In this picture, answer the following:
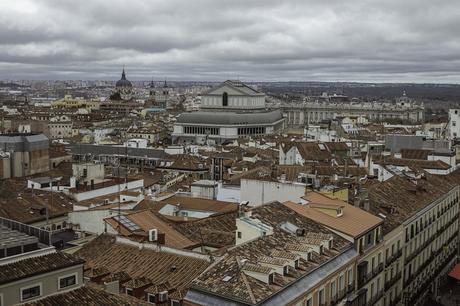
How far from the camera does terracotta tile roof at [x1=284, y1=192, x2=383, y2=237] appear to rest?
118 feet

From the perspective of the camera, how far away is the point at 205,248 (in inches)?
1462

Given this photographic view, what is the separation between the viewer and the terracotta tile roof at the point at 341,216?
118ft

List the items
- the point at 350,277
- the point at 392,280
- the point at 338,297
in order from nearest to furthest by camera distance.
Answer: the point at 338,297
the point at 350,277
the point at 392,280

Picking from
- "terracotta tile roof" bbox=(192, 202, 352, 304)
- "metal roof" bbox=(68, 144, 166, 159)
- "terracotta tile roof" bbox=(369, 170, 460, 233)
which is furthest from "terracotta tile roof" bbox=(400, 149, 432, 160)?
"terracotta tile roof" bbox=(192, 202, 352, 304)

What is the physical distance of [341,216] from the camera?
3784 centimetres

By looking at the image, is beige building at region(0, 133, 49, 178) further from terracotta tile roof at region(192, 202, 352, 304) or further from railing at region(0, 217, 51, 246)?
railing at region(0, 217, 51, 246)

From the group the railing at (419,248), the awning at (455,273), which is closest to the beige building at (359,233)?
the railing at (419,248)

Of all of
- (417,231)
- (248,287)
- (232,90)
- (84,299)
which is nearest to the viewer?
(84,299)

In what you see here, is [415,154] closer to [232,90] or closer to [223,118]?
[223,118]

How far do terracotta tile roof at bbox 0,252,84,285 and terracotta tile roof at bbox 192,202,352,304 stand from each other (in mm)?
5269

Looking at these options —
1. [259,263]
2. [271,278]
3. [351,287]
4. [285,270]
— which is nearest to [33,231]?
[259,263]

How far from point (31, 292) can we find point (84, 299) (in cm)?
189

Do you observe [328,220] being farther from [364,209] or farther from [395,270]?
[395,270]

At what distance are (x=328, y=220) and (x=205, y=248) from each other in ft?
22.8
